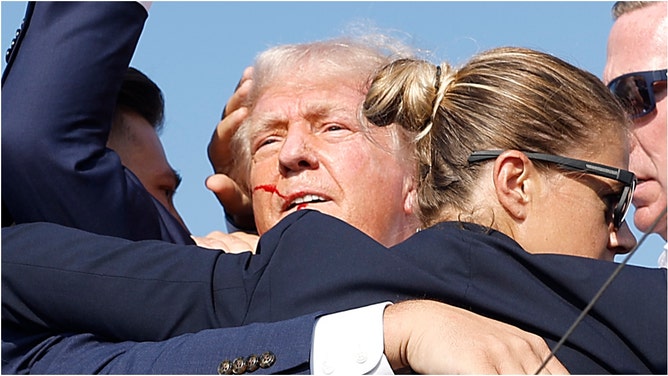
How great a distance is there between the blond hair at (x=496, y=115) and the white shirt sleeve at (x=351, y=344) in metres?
0.47

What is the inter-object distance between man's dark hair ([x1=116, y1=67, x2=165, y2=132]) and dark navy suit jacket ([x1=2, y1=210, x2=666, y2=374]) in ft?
3.85

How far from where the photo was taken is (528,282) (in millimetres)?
2039

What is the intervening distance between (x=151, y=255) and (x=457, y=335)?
0.68 metres

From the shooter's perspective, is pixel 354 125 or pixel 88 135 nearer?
pixel 88 135

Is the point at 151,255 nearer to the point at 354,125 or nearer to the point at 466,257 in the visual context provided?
the point at 466,257

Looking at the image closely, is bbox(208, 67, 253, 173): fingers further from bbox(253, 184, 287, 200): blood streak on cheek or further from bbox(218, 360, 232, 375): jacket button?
bbox(218, 360, 232, 375): jacket button

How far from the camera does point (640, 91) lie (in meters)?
3.75

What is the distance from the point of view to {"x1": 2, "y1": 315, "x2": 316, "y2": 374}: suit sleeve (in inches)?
79.4

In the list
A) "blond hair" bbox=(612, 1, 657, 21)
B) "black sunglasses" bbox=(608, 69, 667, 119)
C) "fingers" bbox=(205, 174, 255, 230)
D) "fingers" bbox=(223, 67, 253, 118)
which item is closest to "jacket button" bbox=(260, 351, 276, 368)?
"fingers" bbox=(205, 174, 255, 230)

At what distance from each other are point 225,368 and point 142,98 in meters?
1.69

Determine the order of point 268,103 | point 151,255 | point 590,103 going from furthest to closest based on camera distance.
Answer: point 268,103, point 590,103, point 151,255

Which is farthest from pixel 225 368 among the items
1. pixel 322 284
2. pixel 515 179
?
pixel 515 179

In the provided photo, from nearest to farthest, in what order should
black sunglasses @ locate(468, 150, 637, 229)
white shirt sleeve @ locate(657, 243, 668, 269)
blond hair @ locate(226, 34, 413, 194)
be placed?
black sunglasses @ locate(468, 150, 637, 229) → white shirt sleeve @ locate(657, 243, 668, 269) → blond hair @ locate(226, 34, 413, 194)

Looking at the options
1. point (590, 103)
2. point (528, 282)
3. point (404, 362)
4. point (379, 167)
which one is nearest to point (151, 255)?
point (404, 362)
